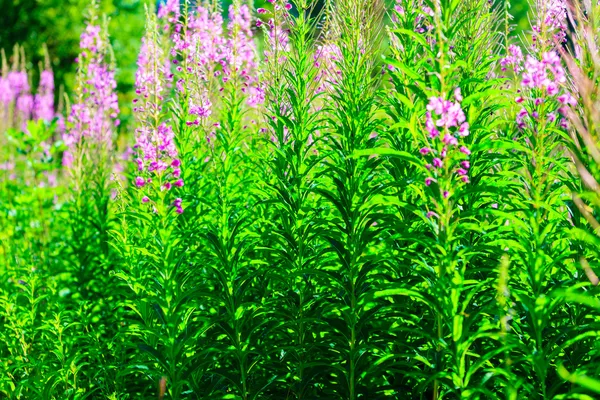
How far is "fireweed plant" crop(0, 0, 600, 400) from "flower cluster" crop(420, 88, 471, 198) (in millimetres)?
11

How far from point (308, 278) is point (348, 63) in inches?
52.1

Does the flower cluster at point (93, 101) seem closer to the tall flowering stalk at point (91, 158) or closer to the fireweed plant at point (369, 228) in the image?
the tall flowering stalk at point (91, 158)

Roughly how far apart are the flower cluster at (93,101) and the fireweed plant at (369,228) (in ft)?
5.60

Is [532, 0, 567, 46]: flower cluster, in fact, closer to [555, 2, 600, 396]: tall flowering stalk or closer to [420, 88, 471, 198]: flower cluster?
[555, 2, 600, 396]: tall flowering stalk

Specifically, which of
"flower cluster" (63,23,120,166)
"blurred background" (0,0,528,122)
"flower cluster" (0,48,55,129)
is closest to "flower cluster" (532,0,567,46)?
"flower cluster" (63,23,120,166)

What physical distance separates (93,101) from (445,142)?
444cm

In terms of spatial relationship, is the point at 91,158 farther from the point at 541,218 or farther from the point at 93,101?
the point at 541,218

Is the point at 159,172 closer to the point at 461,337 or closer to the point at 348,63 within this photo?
the point at 348,63

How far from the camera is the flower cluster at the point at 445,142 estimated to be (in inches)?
117

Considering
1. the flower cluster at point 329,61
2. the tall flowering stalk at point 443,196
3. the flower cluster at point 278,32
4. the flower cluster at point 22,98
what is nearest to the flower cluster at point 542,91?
the tall flowering stalk at point 443,196

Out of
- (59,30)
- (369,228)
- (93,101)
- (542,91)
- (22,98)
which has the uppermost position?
(59,30)

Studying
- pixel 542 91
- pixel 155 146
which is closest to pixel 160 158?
pixel 155 146

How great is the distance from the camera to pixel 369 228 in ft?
12.5

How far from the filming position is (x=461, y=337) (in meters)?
3.11
